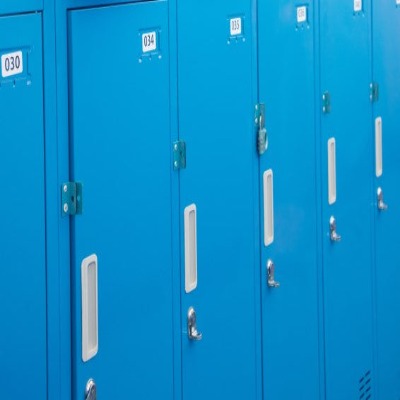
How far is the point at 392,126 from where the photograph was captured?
5.77m

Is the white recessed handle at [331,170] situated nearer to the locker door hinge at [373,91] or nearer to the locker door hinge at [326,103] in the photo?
the locker door hinge at [326,103]

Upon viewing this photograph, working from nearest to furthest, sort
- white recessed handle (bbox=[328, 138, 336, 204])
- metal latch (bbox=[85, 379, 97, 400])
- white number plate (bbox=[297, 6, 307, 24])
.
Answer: metal latch (bbox=[85, 379, 97, 400]), white number plate (bbox=[297, 6, 307, 24]), white recessed handle (bbox=[328, 138, 336, 204])

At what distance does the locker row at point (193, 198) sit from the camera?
8.95 ft

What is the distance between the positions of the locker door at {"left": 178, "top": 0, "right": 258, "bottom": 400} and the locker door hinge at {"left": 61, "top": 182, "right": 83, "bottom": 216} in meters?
0.65

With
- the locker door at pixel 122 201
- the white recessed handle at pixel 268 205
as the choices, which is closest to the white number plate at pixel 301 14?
the white recessed handle at pixel 268 205

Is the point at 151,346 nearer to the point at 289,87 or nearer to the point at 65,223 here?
the point at 65,223

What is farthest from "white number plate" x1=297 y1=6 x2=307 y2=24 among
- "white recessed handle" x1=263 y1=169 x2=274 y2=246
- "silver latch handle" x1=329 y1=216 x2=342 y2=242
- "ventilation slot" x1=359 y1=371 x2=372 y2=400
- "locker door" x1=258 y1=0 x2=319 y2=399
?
"ventilation slot" x1=359 y1=371 x2=372 y2=400

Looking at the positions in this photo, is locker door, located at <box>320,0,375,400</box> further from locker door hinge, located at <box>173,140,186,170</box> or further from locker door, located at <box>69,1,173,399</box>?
locker door, located at <box>69,1,173,399</box>

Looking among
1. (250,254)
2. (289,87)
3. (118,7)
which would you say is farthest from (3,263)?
(289,87)

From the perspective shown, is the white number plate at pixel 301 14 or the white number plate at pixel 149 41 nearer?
the white number plate at pixel 149 41

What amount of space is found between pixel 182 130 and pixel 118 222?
482mm

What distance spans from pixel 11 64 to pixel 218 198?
1.28 meters

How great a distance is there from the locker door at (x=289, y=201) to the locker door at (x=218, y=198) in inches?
5.6

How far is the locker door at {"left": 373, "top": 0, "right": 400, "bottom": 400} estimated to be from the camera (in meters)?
5.55
